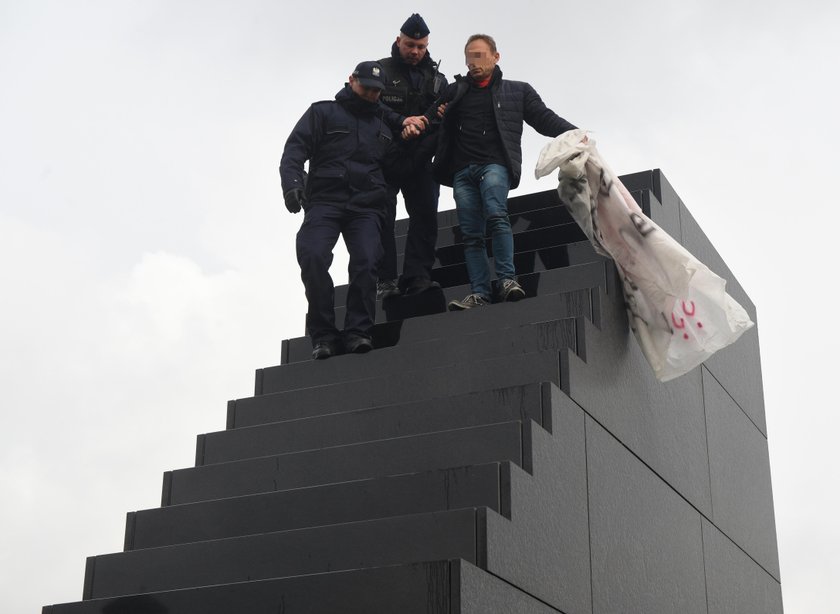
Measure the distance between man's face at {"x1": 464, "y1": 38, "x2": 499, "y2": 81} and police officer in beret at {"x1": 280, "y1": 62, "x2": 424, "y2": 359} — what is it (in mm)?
489

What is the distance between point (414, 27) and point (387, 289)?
68.5 inches

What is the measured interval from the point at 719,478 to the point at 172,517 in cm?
425

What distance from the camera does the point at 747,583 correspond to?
9719mm

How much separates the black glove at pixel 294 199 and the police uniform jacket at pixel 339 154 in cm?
7

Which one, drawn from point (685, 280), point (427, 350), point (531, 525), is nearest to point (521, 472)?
point (531, 525)

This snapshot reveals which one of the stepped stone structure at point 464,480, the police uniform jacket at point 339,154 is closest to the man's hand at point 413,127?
the police uniform jacket at point 339,154

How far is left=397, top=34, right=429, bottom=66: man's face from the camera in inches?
356

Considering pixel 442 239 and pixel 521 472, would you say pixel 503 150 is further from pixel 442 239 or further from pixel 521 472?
pixel 521 472

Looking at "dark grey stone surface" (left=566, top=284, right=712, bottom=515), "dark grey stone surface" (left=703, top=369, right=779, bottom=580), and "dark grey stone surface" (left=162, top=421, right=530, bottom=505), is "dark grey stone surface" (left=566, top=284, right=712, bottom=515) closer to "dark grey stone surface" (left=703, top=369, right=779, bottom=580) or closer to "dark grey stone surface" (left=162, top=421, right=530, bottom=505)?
"dark grey stone surface" (left=703, top=369, right=779, bottom=580)

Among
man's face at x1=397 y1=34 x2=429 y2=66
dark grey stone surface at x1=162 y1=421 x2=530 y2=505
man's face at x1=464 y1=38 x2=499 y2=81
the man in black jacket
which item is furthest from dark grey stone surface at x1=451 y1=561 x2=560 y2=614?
man's face at x1=397 y1=34 x2=429 y2=66

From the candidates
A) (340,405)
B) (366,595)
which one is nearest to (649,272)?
(340,405)

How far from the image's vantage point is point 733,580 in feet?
30.8

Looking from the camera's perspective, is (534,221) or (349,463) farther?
(534,221)

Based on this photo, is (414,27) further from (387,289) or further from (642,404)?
(642,404)
